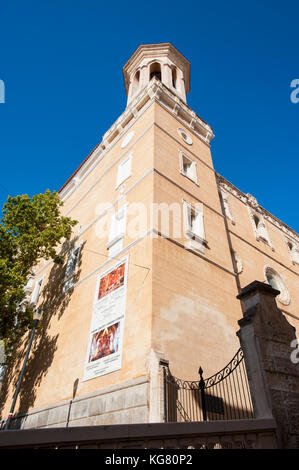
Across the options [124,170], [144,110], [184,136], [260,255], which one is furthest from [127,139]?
[260,255]

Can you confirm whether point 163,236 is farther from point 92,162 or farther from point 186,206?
point 92,162

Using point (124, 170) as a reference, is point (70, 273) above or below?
below

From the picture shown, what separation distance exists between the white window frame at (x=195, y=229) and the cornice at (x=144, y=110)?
8.16 meters

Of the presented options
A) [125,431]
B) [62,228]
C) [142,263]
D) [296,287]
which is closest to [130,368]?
[142,263]

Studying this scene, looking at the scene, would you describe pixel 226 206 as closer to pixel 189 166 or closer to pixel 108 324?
pixel 189 166

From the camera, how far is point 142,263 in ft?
40.5

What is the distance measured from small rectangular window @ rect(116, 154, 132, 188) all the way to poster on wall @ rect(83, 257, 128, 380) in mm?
6192

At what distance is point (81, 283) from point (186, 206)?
22.8 ft

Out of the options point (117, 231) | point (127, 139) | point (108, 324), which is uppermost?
point (127, 139)

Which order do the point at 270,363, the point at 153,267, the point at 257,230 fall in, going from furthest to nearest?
the point at 257,230
the point at 153,267
the point at 270,363

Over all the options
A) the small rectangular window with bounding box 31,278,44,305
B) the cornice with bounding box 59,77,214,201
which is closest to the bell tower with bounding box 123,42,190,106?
the cornice with bounding box 59,77,214,201

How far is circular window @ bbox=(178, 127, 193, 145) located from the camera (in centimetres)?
2040

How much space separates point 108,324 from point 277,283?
48.2 ft

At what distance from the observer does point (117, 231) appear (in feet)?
51.1
